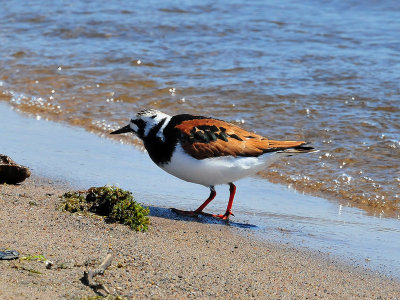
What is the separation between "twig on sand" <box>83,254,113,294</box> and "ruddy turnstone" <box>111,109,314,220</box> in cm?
179

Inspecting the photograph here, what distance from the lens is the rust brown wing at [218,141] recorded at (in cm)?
569

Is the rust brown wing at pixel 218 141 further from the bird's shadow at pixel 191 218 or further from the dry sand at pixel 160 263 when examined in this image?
the dry sand at pixel 160 263

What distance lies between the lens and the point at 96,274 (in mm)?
3840

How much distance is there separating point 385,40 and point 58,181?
7.40m

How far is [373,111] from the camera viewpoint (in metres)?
8.81

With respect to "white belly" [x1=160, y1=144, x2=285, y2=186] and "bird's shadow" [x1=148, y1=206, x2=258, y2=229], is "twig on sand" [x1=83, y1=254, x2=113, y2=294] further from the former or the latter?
"white belly" [x1=160, y1=144, x2=285, y2=186]

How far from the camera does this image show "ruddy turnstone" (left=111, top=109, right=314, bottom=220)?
5.70 meters

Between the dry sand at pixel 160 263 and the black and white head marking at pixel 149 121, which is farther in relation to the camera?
the black and white head marking at pixel 149 121

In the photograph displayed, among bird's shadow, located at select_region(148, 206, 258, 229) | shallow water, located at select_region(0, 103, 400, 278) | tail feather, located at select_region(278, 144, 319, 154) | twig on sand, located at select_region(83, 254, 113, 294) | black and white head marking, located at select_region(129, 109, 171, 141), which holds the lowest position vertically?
bird's shadow, located at select_region(148, 206, 258, 229)

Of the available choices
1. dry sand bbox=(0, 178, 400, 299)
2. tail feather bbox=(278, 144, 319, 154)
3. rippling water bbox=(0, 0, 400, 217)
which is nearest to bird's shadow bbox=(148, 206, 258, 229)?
dry sand bbox=(0, 178, 400, 299)

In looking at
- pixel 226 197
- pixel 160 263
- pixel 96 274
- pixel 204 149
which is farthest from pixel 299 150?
pixel 96 274

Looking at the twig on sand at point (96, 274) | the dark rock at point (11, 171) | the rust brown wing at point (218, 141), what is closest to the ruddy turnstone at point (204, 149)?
the rust brown wing at point (218, 141)

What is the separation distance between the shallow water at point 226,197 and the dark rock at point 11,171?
2.09 feet

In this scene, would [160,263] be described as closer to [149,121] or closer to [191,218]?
[191,218]
